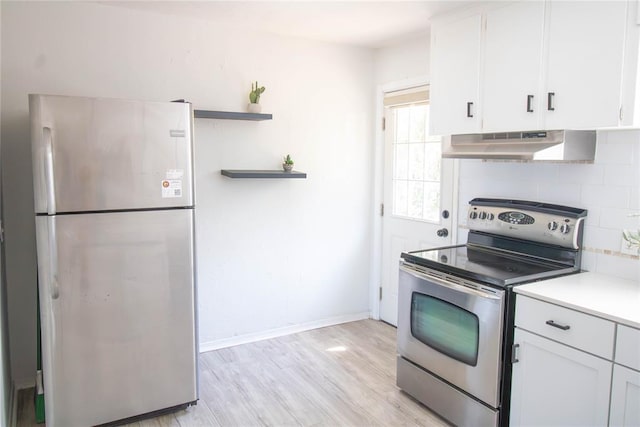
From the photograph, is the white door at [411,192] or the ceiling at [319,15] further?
the white door at [411,192]

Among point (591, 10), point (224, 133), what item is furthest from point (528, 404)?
point (224, 133)

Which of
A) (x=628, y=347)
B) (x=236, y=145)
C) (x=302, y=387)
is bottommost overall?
(x=302, y=387)

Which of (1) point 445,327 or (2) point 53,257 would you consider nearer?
(2) point 53,257

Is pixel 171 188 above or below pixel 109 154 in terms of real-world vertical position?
below

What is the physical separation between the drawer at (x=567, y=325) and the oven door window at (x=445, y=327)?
0.25 meters

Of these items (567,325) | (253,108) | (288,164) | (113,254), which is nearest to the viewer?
(567,325)

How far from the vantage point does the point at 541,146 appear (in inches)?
92.7

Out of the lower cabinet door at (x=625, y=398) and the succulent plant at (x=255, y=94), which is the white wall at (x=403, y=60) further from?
the lower cabinet door at (x=625, y=398)

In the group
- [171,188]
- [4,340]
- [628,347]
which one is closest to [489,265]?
[628,347]

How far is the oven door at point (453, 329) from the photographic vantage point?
226 centimetres

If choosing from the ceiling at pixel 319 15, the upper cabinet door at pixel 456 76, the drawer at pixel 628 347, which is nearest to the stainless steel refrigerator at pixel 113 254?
the ceiling at pixel 319 15

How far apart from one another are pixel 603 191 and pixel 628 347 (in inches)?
35.9

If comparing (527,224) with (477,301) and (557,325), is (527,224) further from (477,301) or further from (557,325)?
(557,325)

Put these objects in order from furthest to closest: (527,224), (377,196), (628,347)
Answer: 1. (377,196)
2. (527,224)
3. (628,347)
